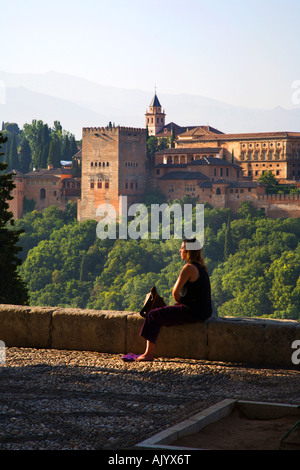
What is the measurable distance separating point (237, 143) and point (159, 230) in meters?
9.53

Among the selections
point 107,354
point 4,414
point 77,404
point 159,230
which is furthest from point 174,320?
point 159,230

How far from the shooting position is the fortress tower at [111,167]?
195 feet

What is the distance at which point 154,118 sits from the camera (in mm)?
88500

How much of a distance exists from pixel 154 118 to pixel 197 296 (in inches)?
3319

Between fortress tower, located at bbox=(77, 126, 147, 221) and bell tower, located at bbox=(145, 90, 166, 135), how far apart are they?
88.9 feet

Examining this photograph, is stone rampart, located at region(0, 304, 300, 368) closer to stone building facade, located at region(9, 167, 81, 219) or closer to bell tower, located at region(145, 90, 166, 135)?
stone building facade, located at region(9, 167, 81, 219)

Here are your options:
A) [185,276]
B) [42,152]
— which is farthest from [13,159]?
[185,276]

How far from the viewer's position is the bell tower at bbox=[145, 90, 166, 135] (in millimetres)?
87812

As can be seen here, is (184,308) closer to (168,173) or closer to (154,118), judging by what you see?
(168,173)

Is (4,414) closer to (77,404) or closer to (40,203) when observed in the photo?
(77,404)

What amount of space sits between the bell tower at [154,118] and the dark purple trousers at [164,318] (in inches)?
3259

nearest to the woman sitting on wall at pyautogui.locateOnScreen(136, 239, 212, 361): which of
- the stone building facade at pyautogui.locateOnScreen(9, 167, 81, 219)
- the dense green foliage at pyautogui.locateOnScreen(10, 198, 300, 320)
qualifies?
the dense green foliage at pyautogui.locateOnScreen(10, 198, 300, 320)

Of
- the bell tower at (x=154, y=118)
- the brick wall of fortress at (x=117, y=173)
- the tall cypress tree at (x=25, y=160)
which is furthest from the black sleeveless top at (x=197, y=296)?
the bell tower at (x=154, y=118)

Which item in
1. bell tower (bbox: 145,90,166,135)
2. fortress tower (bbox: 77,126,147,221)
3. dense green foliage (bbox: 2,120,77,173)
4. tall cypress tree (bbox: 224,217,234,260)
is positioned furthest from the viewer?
bell tower (bbox: 145,90,166,135)
